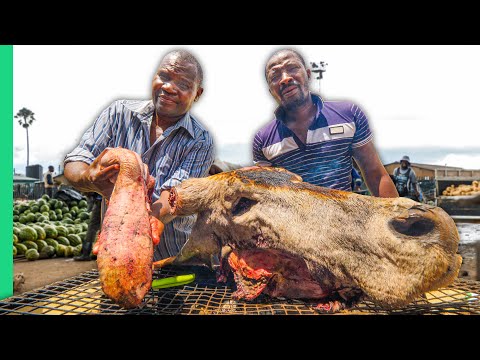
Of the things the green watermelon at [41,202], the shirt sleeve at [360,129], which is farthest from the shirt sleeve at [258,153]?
the green watermelon at [41,202]

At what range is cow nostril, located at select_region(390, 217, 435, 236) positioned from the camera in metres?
3.01

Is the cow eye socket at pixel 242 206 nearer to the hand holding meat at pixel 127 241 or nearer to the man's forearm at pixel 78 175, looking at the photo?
the hand holding meat at pixel 127 241

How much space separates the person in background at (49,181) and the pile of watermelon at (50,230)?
103 centimetres

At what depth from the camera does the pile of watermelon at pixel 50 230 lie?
6042 millimetres

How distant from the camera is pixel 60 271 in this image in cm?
567

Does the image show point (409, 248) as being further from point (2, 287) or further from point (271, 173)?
point (2, 287)

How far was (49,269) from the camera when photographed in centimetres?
561

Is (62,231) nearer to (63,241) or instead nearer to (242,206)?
(63,241)

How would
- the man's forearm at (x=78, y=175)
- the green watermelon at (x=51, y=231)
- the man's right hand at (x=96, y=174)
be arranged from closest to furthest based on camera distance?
the man's right hand at (x=96, y=174), the man's forearm at (x=78, y=175), the green watermelon at (x=51, y=231)

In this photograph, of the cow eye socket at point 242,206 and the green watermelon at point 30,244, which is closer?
the cow eye socket at point 242,206

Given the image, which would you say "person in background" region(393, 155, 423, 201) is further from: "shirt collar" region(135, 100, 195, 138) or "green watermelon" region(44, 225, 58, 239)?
"green watermelon" region(44, 225, 58, 239)

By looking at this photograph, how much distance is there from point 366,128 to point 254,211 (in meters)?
1.42

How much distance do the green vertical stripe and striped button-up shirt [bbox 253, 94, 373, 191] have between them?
9.09 feet
